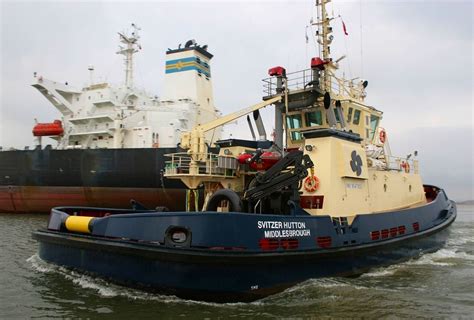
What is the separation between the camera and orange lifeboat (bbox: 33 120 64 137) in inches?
918

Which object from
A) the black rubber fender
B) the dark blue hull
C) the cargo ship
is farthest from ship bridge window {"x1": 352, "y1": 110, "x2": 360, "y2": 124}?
the cargo ship

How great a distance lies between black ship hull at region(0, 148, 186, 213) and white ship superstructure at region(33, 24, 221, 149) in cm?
191

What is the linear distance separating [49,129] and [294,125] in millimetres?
18418

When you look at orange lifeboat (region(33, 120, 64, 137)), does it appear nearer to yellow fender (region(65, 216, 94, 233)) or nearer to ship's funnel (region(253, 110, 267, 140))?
ship's funnel (region(253, 110, 267, 140))

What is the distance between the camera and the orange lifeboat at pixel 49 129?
23312 millimetres

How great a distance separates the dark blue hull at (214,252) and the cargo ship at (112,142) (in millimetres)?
11130

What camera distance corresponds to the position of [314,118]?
31.4 feet

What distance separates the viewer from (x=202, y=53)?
24484 millimetres

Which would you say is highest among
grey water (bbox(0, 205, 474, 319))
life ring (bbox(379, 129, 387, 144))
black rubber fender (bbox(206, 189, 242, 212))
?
life ring (bbox(379, 129, 387, 144))

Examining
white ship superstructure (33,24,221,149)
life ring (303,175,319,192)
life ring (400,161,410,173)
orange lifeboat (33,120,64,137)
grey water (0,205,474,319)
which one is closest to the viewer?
grey water (0,205,474,319)

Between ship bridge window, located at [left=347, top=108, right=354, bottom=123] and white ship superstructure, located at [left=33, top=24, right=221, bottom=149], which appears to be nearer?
ship bridge window, located at [left=347, top=108, right=354, bottom=123]

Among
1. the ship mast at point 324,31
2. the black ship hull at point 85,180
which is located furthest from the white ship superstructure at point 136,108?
the ship mast at point 324,31

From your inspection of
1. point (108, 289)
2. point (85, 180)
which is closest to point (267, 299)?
point (108, 289)

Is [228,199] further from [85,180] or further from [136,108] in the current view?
[136,108]
